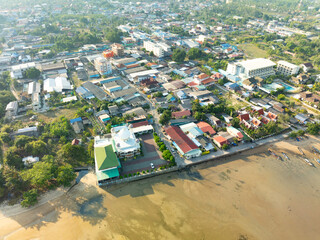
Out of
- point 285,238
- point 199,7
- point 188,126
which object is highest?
point 199,7

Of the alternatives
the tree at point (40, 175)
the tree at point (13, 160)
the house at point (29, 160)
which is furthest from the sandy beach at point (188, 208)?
the house at point (29, 160)

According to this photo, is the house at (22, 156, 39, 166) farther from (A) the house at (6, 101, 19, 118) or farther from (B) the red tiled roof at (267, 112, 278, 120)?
(B) the red tiled roof at (267, 112, 278, 120)

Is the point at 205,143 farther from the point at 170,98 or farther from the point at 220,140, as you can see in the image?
the point at 170,98

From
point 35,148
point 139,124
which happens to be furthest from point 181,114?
point 35,148

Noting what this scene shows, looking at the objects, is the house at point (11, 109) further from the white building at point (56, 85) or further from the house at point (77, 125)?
the house at point (77, 125)

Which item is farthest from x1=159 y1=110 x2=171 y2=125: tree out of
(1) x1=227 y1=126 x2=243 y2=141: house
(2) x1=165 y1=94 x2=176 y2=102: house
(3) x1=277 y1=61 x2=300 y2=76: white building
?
(3) x1=277 y1=61 x2=300 y2=76: white building

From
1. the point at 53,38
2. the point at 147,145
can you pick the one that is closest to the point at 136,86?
the point at 147,145

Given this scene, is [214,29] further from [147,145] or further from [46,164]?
[46,164]
